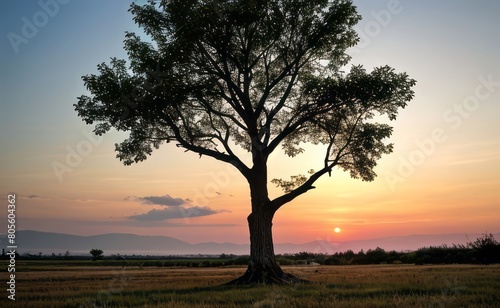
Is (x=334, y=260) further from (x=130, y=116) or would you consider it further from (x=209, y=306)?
(x=209, y=306)

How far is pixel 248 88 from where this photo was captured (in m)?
28.6

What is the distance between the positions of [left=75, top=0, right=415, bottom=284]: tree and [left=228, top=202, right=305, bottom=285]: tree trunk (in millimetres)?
57

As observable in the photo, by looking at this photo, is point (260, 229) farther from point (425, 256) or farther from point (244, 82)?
point (425, 256)

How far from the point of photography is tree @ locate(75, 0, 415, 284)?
2670 cm

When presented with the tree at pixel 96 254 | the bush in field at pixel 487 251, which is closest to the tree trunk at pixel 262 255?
the bush in field at pixel 487 251

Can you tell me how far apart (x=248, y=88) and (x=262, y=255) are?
32.0ft

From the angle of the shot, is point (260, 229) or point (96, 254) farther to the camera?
point (96, 254)

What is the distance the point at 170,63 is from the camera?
88.8ft

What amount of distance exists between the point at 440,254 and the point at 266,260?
2379 centimetres

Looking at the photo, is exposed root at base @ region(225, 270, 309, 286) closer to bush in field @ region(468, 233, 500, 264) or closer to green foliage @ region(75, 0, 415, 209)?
green foliage @ region(75, 0, 415, 209)

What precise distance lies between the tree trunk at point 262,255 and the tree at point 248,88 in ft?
0.19

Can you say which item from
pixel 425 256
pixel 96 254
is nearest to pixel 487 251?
pixel 425 256

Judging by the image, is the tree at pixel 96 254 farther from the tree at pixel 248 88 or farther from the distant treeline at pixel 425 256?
the tree at pixel 248 88

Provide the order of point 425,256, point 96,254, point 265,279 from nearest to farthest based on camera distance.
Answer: point 265,279, point 425,256, point 96,254
